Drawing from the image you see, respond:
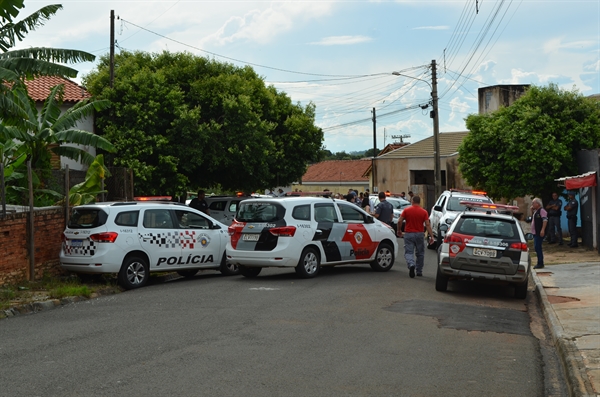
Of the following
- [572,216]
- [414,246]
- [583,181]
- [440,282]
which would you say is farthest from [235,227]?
[572,216]

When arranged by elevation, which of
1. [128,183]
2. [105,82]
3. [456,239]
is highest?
[105,82]

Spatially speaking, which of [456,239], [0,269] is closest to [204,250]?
[0,269]

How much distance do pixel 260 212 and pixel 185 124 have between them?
1375 cm

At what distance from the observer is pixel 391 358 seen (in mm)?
8695

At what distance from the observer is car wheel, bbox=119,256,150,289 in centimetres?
1512

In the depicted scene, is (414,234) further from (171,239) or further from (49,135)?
(49,135)

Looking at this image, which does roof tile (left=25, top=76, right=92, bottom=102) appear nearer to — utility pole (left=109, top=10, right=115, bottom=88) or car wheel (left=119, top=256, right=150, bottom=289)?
utility pole (left=109, top=10, right=115, bottom=88)

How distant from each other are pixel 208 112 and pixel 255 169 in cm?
304

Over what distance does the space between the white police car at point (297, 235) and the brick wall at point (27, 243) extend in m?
3.74

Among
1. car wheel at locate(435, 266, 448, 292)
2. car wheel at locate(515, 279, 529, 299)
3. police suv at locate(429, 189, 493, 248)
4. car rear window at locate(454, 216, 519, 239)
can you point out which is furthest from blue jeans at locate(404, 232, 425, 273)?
police suv at locate(429, 189, 493, 248)

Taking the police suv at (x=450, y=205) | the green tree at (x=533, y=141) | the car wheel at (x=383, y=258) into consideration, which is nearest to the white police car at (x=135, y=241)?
the car wheel at (x=383, y=258)

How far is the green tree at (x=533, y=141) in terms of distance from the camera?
87.5 feet

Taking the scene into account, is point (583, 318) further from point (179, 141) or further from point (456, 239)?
point (179, 141)

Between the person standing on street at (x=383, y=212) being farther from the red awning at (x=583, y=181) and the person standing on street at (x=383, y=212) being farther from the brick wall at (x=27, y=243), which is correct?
the brick wall at (x=27, y=243)
